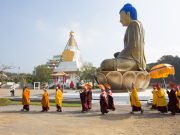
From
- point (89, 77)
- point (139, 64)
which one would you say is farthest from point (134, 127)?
point (89, 77)

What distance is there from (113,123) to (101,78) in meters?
12.5

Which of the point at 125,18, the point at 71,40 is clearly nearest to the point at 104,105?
the point at 125,18

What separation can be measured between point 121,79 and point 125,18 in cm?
557

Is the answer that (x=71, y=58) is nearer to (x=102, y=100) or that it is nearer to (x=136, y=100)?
(x=102, y=100)

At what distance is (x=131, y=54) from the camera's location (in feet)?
80.6

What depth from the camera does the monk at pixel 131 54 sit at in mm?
23558

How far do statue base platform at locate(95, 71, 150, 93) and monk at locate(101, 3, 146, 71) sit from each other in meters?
0.55

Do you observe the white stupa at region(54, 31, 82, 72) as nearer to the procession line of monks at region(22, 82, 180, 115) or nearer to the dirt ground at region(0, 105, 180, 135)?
the procession line of monks at region(22, 82, 180, 115)

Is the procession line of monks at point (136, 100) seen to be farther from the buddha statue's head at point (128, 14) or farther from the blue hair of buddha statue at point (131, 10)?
the blue hair of buddha statue at point (131, 10)

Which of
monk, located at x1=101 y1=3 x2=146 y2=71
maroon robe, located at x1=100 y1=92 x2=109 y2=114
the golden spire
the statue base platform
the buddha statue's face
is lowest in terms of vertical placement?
maroon robe, located at x1=100 y1=92 x2=109 y2=114

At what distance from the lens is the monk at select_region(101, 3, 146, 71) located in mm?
23558

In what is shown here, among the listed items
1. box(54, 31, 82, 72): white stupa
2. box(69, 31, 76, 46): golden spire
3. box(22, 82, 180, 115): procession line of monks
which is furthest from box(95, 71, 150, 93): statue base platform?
box(69, 31, 76, 46): golden spire

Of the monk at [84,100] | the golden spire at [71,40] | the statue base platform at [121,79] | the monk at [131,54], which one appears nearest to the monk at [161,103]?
the monk at [84,100]

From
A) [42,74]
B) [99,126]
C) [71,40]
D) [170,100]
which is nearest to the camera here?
[99,126]
